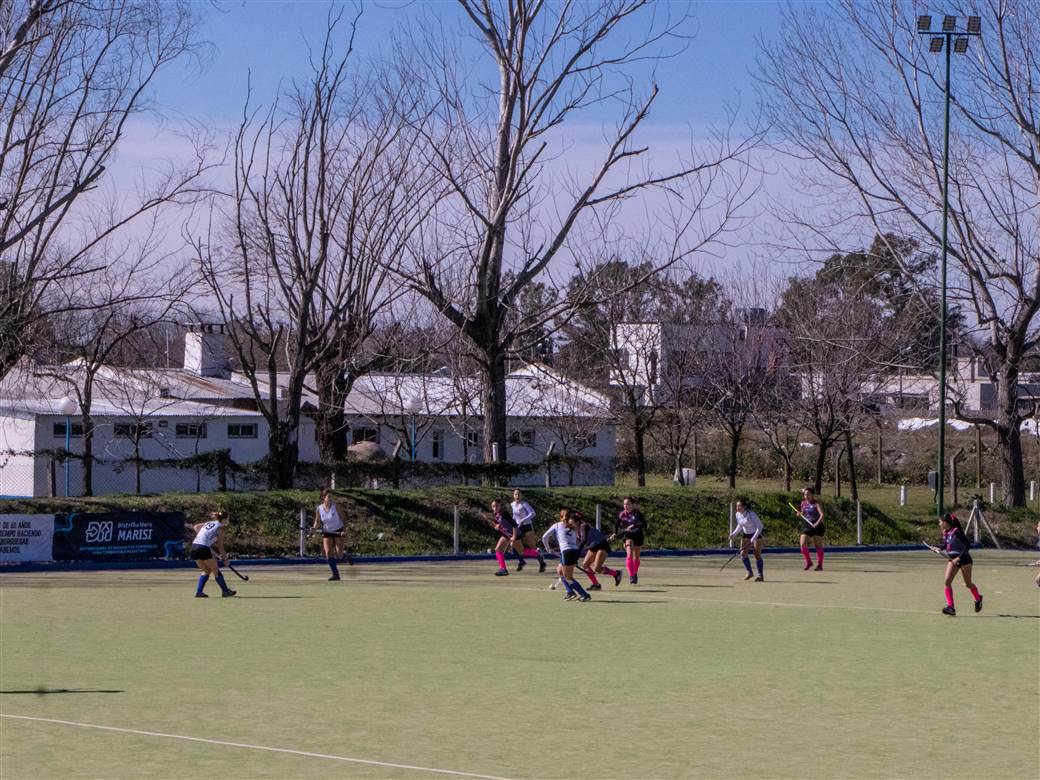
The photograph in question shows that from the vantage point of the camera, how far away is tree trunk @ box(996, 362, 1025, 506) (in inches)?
1730

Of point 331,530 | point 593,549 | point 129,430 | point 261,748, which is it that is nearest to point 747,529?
point 593,549

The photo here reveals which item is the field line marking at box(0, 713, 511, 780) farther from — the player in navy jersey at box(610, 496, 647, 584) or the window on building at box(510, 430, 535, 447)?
the window on building at box(510, 430, 535, 447)

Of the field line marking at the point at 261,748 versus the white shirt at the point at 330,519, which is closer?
the field line marking at the point at 261,748

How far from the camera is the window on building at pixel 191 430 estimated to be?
50469mm

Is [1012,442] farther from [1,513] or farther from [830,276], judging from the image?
[1,513]

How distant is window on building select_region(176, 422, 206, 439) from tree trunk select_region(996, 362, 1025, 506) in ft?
88.9

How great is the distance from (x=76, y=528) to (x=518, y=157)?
15379 mm

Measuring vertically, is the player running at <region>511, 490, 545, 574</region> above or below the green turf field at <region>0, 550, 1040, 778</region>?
above

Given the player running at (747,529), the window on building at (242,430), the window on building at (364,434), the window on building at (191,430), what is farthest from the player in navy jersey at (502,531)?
the window on building at (364,434)

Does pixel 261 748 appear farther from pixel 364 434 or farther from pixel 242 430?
pixel 364 434

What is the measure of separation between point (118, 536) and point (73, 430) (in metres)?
17.0

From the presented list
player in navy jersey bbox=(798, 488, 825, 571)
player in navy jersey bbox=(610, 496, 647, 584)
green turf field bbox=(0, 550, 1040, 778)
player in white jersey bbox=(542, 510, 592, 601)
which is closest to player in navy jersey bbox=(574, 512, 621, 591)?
green turf field bbox=(0, 550, 1040, 778)

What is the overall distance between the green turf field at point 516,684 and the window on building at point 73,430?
22878 millimetres

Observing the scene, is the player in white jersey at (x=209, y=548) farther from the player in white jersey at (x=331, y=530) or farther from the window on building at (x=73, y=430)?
the window on building at (x=73, y=430)
